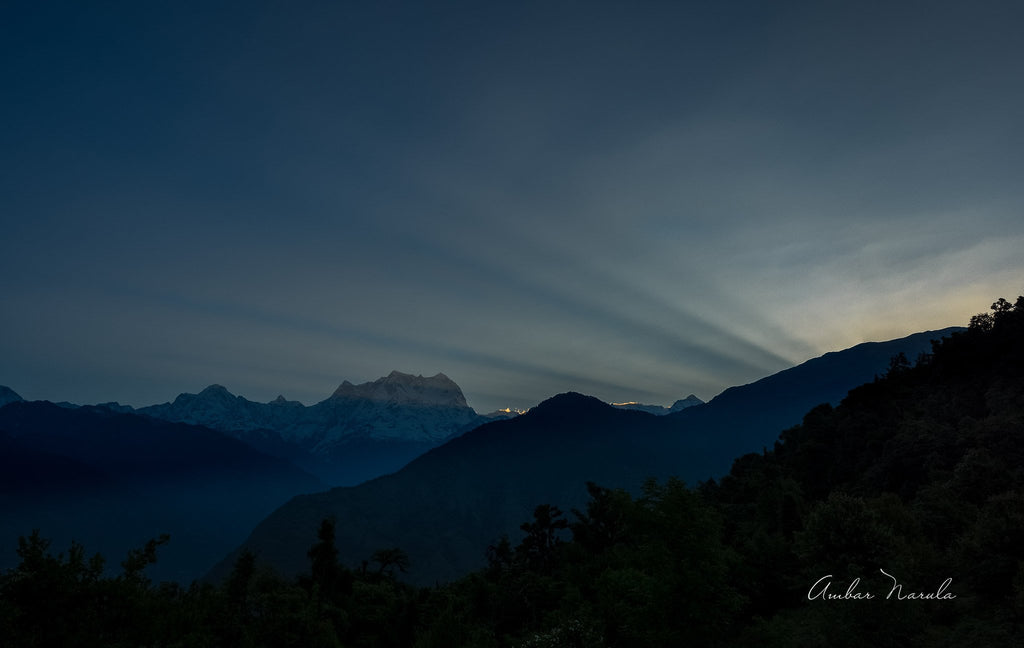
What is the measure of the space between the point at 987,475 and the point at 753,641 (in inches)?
977

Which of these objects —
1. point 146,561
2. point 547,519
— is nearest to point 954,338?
point 547,519

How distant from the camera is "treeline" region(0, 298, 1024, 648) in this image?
885 inches

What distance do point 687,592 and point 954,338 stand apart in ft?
278

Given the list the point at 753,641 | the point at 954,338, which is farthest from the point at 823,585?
the point at 954,338

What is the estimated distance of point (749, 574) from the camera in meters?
41.5

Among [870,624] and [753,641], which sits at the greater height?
[870,624]

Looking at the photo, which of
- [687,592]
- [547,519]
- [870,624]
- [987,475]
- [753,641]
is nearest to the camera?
[870,624]

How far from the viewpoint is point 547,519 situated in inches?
3206

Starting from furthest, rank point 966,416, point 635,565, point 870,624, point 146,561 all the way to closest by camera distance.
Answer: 1. point 966,416
2. point 635,565
3. point 870,624
4. point 146,561

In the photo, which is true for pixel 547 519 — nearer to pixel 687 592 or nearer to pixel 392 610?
pixel 392 610

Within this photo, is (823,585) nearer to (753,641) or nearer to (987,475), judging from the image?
(753,641)

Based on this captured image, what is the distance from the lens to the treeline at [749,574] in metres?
22.5

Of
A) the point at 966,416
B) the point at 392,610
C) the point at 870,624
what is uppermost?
the point at 966,416

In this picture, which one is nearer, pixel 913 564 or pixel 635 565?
pixel 913 564
